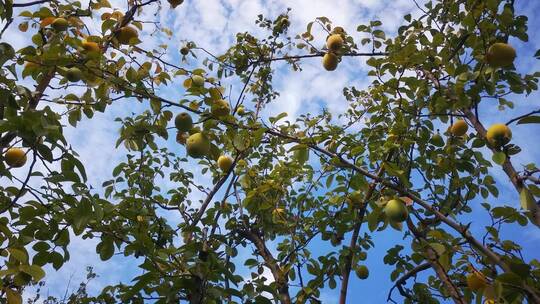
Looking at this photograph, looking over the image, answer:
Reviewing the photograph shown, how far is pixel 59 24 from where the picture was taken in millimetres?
2393

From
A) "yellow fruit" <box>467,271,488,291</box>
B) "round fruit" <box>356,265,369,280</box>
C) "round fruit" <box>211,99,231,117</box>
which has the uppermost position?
"round fruit" <box>211,99,231,117</box>

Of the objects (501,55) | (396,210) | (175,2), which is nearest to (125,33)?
(175,2)

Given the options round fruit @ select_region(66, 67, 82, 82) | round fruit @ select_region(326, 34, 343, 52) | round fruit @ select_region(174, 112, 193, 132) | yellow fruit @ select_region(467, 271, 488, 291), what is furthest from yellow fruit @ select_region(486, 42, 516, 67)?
round fruit @ select_region(66, 67, 82, 82)

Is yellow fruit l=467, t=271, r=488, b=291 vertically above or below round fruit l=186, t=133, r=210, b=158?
below

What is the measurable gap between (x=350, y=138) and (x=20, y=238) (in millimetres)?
1934

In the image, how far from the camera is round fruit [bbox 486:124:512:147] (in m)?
2.21

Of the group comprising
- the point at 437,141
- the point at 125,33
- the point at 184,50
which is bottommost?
the point at 437,141

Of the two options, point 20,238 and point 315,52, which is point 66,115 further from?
point 315,52

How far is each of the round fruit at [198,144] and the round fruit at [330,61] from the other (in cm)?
153

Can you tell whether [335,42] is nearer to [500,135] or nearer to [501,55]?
[501,55]

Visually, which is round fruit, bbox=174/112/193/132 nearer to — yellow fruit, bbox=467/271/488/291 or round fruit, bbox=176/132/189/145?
round fruit, bbox=176/132/189/145

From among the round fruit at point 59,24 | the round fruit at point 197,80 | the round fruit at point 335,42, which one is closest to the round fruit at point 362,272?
the round fruit at point 335,42

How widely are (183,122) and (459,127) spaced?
200cm

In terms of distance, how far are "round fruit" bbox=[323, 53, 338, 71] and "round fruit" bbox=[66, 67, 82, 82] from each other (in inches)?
75.1
